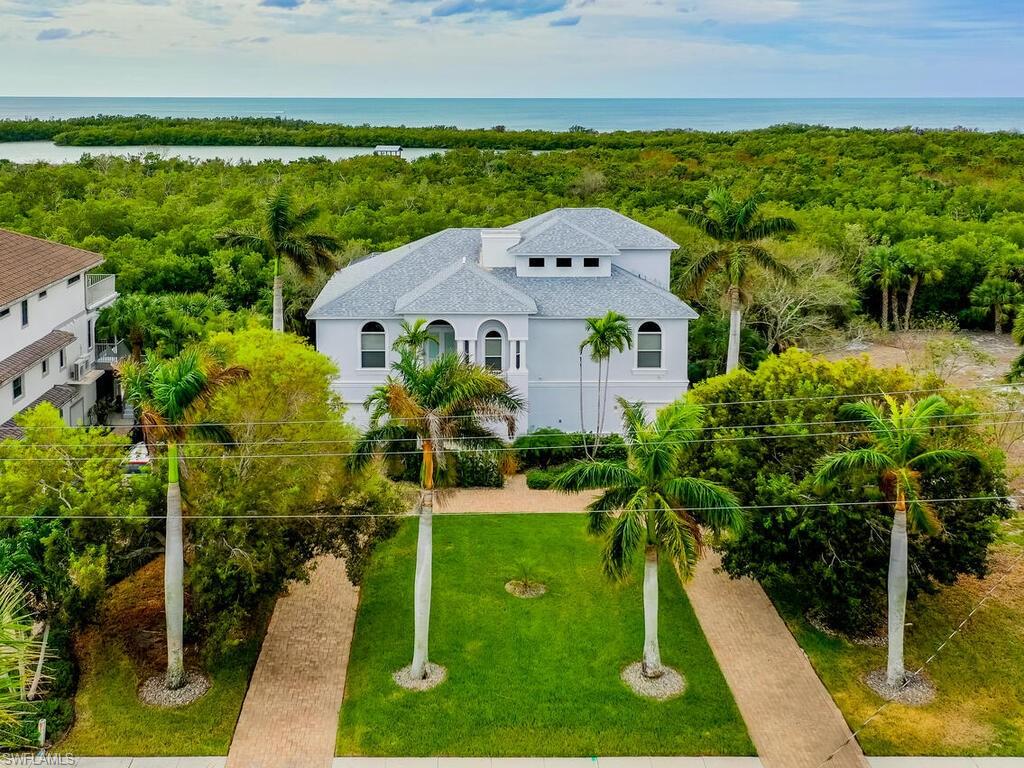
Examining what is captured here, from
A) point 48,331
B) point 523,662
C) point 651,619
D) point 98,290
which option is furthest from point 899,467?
point 98,290

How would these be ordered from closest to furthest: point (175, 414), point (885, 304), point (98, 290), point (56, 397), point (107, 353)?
point (175, 414)
point (56, 397)
point (107, 353)
point (98, 290)
point (885, 304)

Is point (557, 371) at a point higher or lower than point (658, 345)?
lower

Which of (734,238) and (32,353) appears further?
(734,238)

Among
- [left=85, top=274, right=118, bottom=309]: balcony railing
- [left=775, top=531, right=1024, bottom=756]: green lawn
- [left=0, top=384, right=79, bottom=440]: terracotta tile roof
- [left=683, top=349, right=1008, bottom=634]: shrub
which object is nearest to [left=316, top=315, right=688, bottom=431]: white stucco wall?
[left=0, top=384, right=79, bottom=440]: terracotta tile roof

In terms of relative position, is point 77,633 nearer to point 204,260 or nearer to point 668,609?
point 668,609

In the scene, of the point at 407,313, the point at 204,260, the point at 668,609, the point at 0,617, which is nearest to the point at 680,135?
the point at 204,260

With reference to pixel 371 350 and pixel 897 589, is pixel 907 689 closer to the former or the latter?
pixel 897 589
